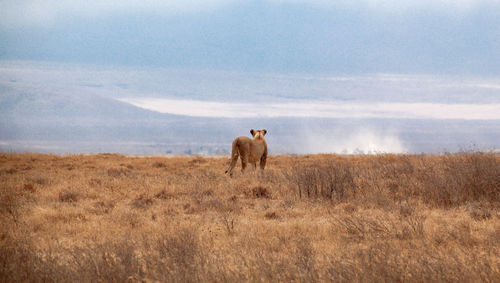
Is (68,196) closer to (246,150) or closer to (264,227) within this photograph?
(264,227)

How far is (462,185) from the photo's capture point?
12891 millimetres

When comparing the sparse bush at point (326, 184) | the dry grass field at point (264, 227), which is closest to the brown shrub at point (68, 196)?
the dry grass field at point (264, 227)

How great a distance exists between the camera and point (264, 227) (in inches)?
378

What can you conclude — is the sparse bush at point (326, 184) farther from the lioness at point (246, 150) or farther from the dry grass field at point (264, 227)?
the lioness at point (246, 150)

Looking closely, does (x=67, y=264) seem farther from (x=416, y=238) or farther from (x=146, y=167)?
(x=146, y=167)

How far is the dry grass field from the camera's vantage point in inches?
242

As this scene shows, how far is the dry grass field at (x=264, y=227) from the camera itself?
6.16 metres

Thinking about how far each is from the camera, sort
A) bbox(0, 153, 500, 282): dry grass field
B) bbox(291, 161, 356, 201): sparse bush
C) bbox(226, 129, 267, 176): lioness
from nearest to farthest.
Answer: bbox(0, 153, 500, 282): dry grass field < bbox(291, 161, 356, 201): sparse bush < bbox(226, 129, 267, 176): lioness

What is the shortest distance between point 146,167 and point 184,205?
14.7m

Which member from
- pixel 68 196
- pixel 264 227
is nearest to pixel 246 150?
pixel 68 196

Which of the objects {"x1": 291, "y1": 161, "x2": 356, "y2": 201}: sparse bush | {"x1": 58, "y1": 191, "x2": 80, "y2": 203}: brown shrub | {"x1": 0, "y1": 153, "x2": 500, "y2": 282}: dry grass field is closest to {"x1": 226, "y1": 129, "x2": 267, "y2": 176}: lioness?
{"x1": 0, "y1": 153, "x2": 500, "y2": 282}: dry grass field

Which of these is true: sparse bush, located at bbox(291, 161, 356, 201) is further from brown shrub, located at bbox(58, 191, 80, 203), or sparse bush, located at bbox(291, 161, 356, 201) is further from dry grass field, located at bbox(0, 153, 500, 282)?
brown shrub, located at bbox(58, 191, 80, 203)

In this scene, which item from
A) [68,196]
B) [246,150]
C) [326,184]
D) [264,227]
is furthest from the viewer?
[246,150]

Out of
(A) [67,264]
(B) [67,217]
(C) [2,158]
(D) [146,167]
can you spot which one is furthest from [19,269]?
(C) [2,158]
